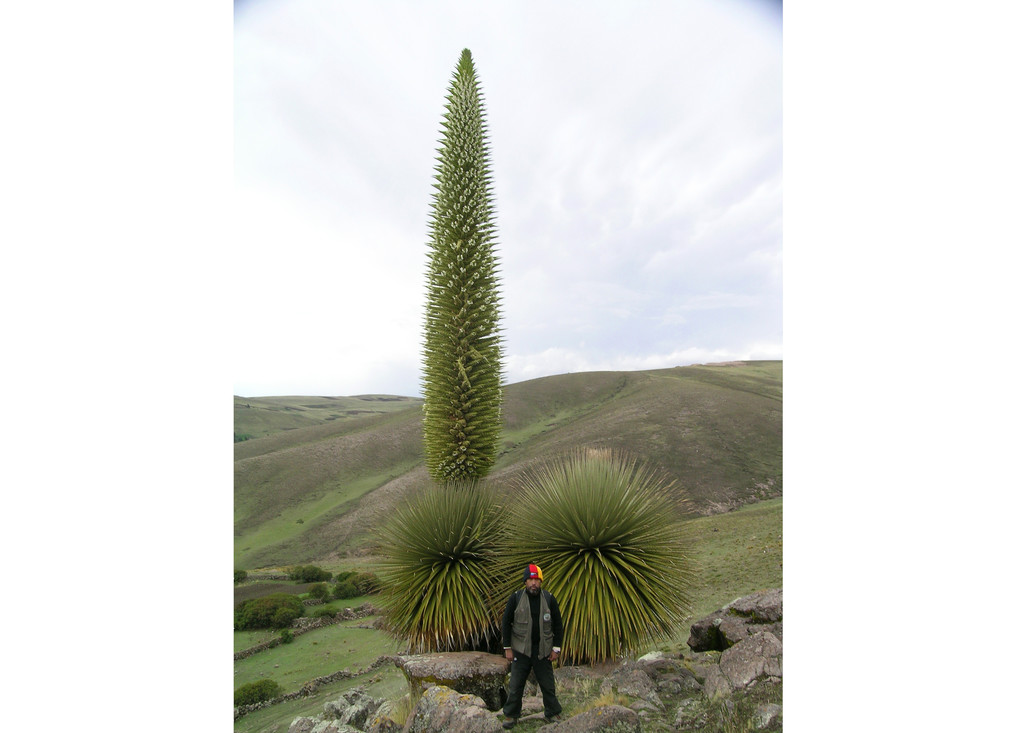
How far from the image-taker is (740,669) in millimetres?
4203

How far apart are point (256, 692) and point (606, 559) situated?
16.4 feet

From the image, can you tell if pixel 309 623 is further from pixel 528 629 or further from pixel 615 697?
pixel 615 697

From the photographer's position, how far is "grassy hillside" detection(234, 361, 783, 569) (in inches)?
677

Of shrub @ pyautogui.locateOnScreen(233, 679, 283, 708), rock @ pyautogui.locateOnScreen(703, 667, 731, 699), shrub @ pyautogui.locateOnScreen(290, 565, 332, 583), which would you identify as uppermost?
rock @ pyautogui.locateOnScreen(703, 667, 731, 699)

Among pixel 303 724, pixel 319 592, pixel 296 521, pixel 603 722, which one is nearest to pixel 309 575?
pixel 319 592

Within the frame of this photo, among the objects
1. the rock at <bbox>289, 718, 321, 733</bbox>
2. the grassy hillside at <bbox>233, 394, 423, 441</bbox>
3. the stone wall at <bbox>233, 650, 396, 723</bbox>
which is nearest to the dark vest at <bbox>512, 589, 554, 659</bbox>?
the rock at <bbox>289, 718, 321, 733</bbox>

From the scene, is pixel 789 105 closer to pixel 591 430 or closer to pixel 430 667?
pixel 430 667

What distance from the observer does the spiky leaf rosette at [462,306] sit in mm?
5578

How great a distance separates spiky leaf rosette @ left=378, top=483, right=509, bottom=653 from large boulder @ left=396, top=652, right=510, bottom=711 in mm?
339

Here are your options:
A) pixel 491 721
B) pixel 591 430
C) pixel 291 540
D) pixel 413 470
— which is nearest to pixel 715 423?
pixel 591 430

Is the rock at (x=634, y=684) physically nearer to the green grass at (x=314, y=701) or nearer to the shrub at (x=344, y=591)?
the green grass at (x=314, y=701)

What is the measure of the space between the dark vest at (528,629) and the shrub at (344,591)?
23.8 feet

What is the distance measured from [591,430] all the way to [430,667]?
20318 mm

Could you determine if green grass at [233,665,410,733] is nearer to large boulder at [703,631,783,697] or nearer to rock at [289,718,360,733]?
rock at [289,718,360,733]
